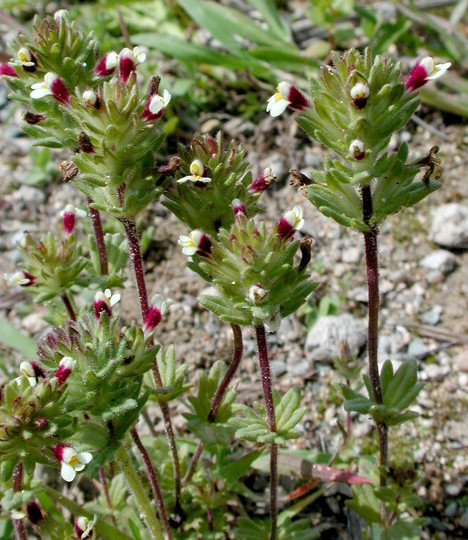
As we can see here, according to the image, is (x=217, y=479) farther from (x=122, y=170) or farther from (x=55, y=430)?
(x=122, y=170)

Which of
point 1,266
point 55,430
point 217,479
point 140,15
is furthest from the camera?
point 140,15

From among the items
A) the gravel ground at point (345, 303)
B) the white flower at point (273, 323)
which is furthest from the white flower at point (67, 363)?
the gravel ground at point (345, 303)

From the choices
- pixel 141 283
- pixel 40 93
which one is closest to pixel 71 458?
A: pixel 141 283

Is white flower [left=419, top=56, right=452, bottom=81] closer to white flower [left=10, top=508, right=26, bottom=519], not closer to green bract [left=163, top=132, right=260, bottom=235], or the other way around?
green bract [left=163, top=132, right=260, bottom=235]

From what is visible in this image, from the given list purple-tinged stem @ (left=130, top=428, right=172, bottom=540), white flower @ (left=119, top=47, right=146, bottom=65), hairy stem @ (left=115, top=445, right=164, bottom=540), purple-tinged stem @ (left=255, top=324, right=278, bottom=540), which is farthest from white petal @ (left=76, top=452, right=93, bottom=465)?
white flower @ (left=119, top=47, right=146, bottom=65)

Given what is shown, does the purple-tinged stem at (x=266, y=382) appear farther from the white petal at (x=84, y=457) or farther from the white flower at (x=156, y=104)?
the white flower at (x=156, y=104)

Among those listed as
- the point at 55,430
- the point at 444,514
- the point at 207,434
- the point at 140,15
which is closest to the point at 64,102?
the point at 55,430
